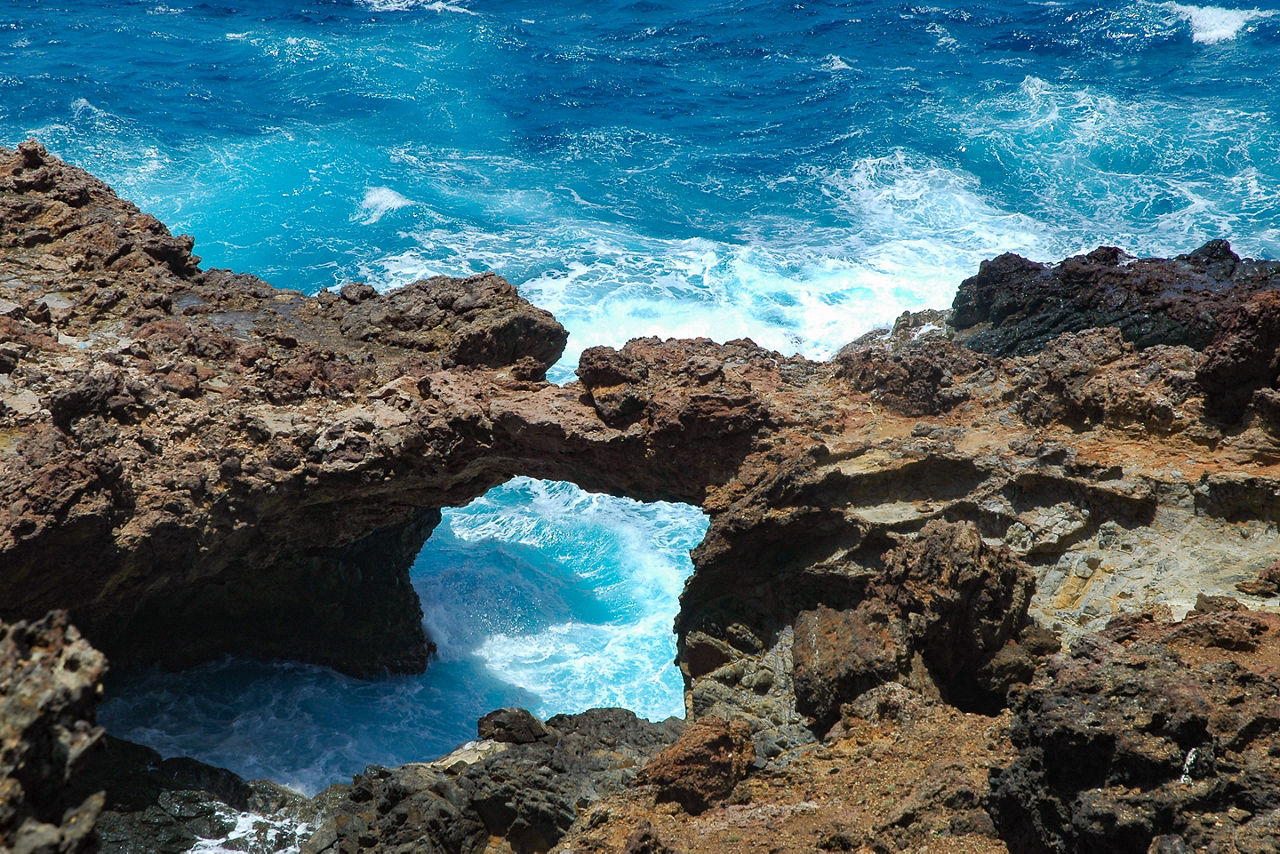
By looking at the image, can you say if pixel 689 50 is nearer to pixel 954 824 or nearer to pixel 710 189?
pixel 710 189

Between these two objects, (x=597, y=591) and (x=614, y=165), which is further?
(x=614, y=165)


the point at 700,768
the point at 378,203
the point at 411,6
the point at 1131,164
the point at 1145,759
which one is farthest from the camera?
the point at 411,6

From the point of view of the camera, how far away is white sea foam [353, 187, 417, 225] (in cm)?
2991

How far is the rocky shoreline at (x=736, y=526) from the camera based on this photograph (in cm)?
793

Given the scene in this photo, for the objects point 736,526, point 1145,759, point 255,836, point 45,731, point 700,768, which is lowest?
point 255,836

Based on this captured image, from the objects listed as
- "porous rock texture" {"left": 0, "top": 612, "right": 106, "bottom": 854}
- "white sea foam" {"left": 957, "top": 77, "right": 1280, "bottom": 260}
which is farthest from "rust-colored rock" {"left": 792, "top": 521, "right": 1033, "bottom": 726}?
"white sea foam" {"left": 957, "top": 77, "right": 1280, "bottom": 260}

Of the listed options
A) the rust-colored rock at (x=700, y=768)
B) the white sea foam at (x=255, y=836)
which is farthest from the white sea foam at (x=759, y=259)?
the rust-colored rock at (x=700, y=768)

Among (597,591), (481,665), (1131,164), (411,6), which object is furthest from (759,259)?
(411,6)

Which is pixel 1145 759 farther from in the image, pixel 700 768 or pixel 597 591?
pixel 597 591

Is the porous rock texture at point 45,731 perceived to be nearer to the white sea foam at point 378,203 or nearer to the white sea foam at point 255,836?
the white sea foam at point 255,836

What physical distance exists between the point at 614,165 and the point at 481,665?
19748mm

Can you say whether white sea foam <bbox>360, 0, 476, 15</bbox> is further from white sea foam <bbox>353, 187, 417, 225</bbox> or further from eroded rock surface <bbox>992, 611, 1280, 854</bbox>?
eroded rock surface <bbox>992, 611, 1280, 854</bbox>

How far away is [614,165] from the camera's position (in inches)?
1299

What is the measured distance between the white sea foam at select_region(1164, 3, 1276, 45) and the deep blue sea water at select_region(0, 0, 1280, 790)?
15cm
